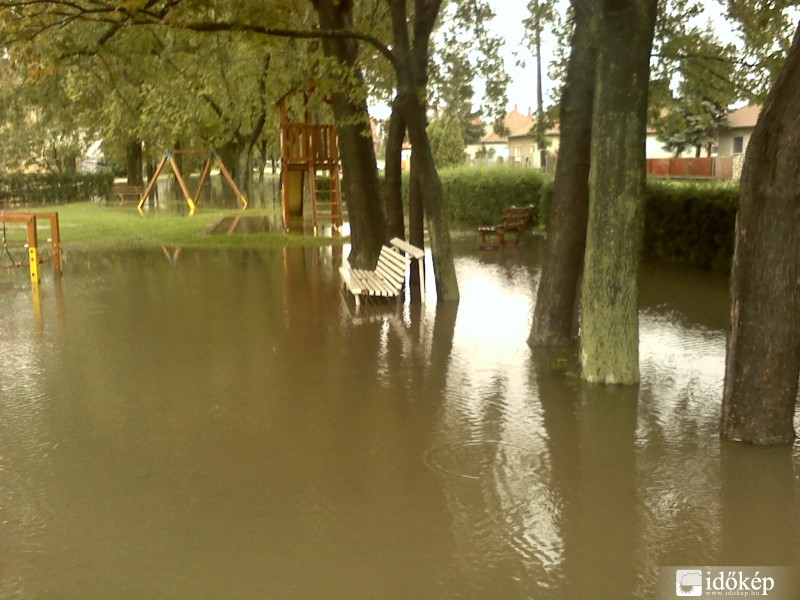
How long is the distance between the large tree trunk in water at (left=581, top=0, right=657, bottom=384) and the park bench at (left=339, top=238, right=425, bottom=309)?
474cm

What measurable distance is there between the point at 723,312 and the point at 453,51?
6247 millimetres

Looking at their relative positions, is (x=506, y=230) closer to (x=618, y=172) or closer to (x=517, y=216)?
(x=517, y=216)

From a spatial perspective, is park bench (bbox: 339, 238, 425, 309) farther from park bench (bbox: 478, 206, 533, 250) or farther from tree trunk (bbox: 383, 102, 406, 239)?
park bench (bbox: 478, 206, 533, 250)

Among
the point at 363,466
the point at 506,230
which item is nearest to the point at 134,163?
the point at 506,230

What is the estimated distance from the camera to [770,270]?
6.63 meters

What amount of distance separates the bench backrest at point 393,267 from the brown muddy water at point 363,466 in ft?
3.08

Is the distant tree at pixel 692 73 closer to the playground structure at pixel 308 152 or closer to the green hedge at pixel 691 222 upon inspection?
the green hedge at pixel 691 222

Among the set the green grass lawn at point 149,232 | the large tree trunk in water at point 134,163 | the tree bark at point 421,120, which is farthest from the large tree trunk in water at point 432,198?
the large tree trunk in water at point 134,163

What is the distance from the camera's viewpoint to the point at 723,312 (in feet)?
41.8

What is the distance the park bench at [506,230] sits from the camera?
21656 millimetres

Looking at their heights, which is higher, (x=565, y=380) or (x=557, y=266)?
(x=557, y=266)

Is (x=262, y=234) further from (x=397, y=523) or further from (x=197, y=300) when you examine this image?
(x=397, y=523)

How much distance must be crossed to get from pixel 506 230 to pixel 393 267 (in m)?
9.27

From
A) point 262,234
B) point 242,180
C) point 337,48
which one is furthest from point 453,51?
point 242,180
